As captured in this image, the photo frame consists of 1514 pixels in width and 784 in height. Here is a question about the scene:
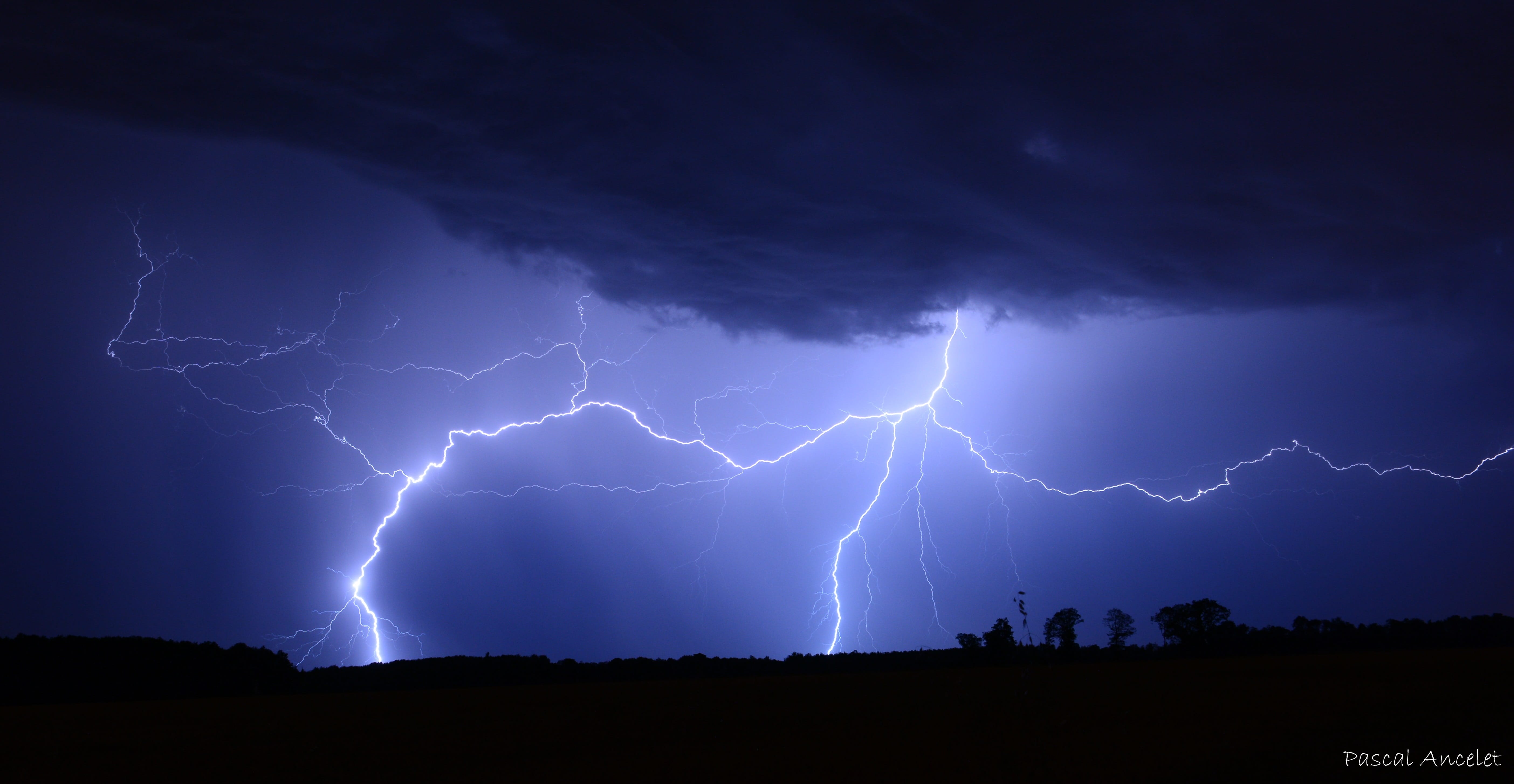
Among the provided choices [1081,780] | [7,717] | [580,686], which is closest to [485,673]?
[580,686]

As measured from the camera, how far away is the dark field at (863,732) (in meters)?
5.94

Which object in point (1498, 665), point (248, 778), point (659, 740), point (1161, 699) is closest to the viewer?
point (248, 778)

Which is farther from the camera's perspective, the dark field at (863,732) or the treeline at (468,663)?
the treeline at (468,663)

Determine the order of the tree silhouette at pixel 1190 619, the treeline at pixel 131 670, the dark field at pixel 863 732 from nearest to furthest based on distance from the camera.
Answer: the dark field at pixel 863 732, the treeline at pixel 131 670, the tree silhouette at pixel 1190 619

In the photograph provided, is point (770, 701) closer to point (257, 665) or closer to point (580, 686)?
point (580, 686)

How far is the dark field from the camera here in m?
5.94

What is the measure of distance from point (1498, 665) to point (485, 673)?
2292 cm

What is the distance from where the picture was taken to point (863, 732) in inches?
319

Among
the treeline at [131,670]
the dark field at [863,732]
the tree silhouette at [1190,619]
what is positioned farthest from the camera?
the tree silhouette at [1190,619]

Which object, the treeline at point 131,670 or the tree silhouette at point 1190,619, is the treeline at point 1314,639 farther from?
the treeline at point 131,670

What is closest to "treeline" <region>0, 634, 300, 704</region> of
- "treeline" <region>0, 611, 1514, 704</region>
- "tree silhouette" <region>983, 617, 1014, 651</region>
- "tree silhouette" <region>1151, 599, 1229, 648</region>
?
"treeline" <region>0, 611, 1514, 704</region>

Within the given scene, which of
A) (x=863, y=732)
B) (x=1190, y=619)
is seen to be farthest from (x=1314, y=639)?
(x=863, y=732)

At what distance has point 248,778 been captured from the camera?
7031 millimetres

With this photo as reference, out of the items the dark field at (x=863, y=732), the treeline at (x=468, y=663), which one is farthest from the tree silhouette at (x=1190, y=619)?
the dark field at (x=863, y=732)
